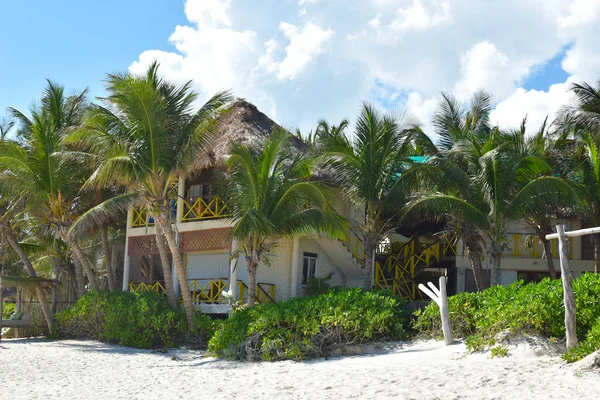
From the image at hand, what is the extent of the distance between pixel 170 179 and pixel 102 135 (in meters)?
1.98

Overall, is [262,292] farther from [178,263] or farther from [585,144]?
[585,144]

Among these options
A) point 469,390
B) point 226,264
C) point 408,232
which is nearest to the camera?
point 469,390

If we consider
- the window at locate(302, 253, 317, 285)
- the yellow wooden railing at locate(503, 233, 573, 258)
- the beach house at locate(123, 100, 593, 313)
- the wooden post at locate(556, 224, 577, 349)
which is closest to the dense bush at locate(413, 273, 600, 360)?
the wooden post at locate(556, 224, 577, 349)

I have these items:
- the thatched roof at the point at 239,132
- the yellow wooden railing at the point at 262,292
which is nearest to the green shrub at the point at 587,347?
the thatched roof at the point at 239,132

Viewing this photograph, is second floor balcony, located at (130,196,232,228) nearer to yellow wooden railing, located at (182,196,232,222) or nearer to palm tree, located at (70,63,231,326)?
yellow wooden railing, located at (182,196,232,222)

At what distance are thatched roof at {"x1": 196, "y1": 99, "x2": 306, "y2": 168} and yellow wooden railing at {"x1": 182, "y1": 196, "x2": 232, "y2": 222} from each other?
1197 mm

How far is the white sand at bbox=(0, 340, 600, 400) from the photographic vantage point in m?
10.1

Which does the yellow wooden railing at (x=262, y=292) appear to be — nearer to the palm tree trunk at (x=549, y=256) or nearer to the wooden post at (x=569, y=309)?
the palm tree trunk at (x=549, y=256)

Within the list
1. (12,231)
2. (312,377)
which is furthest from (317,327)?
(12,231)

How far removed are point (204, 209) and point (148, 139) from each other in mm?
4172

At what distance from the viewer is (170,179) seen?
17672 millimetres

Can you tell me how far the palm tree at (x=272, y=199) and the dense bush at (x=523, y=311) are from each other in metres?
4.39

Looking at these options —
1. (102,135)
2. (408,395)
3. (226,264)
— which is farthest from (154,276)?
(408,395)

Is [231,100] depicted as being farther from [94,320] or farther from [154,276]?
[154,276]
